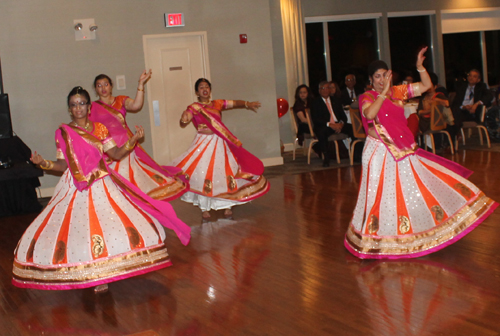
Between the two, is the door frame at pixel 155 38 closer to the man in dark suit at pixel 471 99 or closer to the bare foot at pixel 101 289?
the man in dark suit at pixel 471 99

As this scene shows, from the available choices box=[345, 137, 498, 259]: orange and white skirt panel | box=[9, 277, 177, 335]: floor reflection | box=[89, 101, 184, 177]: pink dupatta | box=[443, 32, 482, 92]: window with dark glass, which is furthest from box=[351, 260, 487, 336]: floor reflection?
box=[443, 32, 482, 92]: window with dark glass

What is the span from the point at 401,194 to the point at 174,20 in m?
5.40

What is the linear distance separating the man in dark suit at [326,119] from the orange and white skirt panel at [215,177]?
2992 mm

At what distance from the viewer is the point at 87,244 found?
338cm

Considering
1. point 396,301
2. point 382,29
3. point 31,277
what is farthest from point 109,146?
point 382,29

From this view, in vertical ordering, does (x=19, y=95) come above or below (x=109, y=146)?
above

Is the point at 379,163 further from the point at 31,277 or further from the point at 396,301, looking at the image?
the point at 31,277

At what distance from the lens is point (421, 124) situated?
830 centimetres

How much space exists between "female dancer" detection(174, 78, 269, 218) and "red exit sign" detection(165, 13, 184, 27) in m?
2.93

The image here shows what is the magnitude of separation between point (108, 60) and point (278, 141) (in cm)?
286

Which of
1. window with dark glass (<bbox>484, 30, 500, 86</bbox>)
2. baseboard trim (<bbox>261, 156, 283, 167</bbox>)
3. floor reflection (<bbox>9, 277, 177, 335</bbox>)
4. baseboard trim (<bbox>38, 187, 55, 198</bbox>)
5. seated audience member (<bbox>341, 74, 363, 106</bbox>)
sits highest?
window with dark glass (<bbox>484, 30, 500, 86</bbox>)

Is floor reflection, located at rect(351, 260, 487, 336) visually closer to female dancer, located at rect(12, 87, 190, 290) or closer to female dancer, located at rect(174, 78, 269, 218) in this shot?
female dancer, located at rect(12, 87, 190, 290)

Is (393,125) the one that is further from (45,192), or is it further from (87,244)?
(45,192)

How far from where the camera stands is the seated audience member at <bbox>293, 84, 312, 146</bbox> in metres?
9.00
